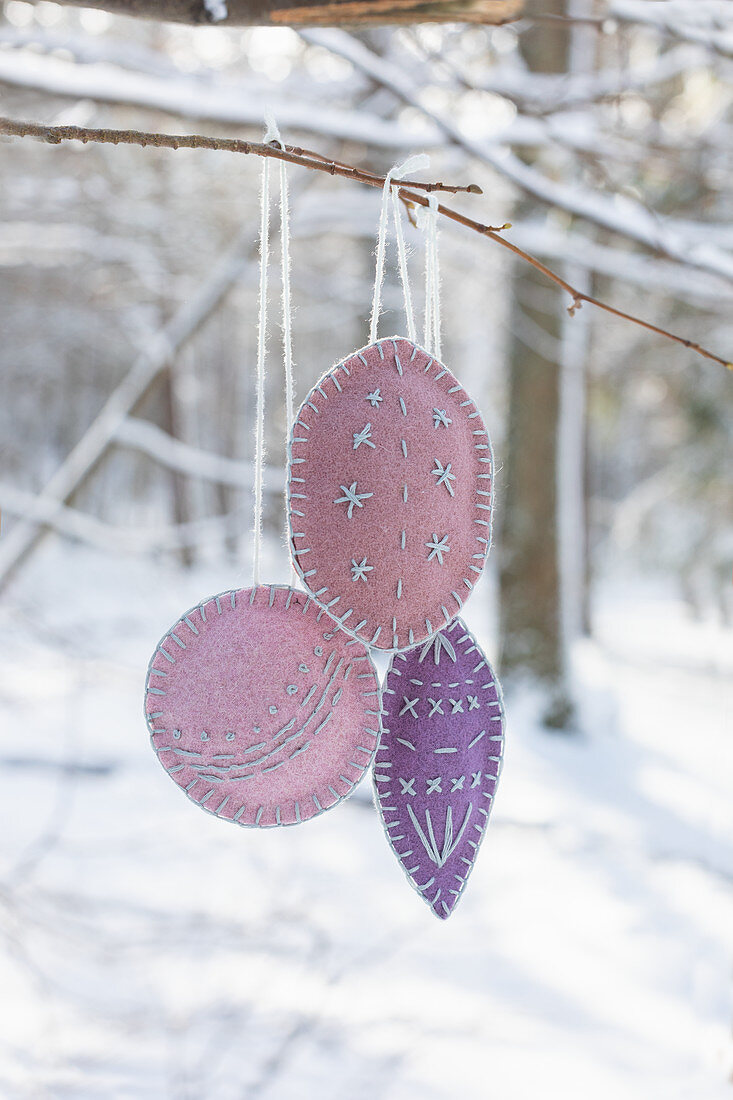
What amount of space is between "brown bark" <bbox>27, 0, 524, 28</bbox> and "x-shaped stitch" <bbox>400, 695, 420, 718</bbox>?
0.56m

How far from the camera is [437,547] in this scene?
0.59 metres

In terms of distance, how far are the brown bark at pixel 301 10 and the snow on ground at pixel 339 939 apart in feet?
4.38

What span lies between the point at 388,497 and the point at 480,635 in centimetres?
483

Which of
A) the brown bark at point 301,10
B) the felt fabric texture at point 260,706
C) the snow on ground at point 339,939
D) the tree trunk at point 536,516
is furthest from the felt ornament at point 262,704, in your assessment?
the tree trunk at point 536,516

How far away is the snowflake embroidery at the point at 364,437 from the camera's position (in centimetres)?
58

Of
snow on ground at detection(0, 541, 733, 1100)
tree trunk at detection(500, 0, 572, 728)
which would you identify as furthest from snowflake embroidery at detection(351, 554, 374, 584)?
tree trunk at detection(500, 0, 572, 728)

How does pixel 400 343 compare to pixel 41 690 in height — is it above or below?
above

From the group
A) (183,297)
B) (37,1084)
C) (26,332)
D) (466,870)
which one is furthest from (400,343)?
(26,332)

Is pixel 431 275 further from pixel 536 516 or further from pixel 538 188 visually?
pixel 536 516

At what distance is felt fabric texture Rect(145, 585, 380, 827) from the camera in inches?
23.6

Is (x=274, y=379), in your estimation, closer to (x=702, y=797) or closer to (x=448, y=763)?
(x=702, y=797)

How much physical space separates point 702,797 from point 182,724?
3.03 meters

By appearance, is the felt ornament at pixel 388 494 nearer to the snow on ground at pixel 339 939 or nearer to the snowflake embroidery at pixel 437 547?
the snowflake embroidery at pixel 437 547

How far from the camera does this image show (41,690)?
4016 mm
